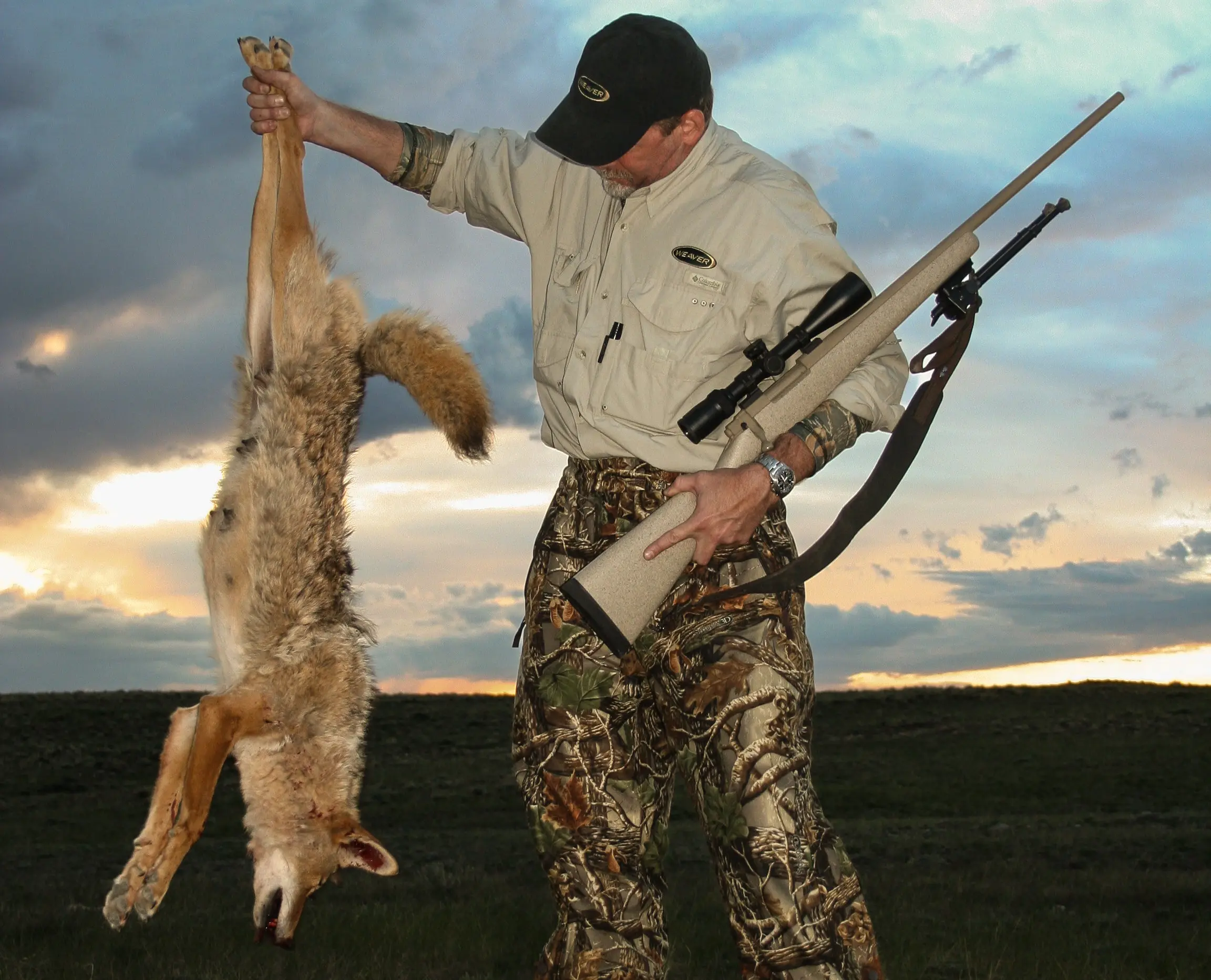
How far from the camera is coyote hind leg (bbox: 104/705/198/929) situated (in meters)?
4.42

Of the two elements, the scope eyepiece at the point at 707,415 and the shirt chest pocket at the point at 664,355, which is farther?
the shirt chest pocket at the point at 664,355

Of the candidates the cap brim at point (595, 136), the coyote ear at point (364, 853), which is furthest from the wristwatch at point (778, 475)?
the coyote ear at point (364, 853)

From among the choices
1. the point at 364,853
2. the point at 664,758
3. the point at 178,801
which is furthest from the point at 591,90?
the point at 364,853

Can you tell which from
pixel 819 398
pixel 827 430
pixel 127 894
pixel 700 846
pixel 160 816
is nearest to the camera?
pixel 827 430

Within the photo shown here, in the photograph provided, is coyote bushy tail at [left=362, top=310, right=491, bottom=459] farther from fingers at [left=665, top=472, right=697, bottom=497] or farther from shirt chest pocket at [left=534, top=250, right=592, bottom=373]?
fingers at [left=665, top=472, right=697, bottom=497]

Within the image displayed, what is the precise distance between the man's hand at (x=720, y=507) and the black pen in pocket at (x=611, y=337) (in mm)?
516

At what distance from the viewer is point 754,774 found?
3830mm

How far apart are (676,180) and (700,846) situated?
9.70 metres

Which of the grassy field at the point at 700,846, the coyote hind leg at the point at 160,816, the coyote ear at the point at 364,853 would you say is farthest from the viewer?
the grassy field at the point at 700,846

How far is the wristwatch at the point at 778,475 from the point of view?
3.87 m

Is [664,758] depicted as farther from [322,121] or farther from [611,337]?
[322,121]

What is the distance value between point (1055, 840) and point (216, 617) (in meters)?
11.4

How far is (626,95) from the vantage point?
397 centimetres

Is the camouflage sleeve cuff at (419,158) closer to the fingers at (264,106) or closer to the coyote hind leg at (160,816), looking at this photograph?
the fingers at (264,106)
